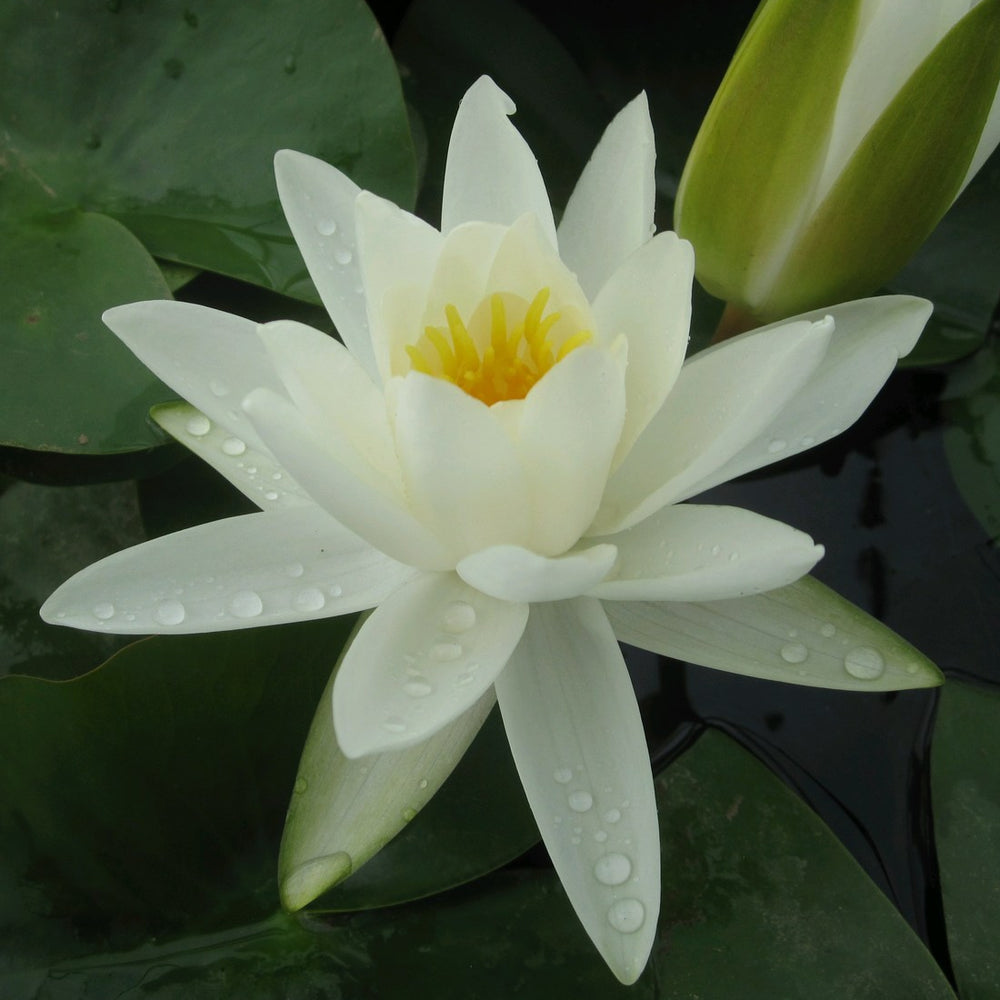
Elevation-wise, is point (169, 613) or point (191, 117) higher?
point (191, 117)

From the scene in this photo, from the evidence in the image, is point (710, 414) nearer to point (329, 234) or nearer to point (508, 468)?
point (508, 468)

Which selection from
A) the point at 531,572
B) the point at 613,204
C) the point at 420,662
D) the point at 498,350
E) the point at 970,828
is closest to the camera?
the point at 531,572

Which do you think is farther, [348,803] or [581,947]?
[581,947]

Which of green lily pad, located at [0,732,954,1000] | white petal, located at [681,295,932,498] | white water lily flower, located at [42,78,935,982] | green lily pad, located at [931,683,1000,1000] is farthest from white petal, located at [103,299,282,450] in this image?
green lily pad, located at [931,683,1000,1000]

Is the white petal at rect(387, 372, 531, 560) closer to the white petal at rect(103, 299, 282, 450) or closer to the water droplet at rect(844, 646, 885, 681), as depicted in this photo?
the white petal at rect(103, 299, 282, 450)

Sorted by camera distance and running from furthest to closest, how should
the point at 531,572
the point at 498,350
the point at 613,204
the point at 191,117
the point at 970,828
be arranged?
1. the point at 191,117
2. the point at 970,828
3. the point at 613,204
4. the point at 498,350
5. the point at 531,572

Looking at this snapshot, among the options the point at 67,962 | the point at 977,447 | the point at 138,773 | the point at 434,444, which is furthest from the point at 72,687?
the point at 977,447

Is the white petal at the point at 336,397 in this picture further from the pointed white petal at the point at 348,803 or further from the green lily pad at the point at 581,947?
the green lily pad at the point at 581,947

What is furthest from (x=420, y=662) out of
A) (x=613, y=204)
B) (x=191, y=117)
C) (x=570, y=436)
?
(x=191, y=117)
